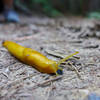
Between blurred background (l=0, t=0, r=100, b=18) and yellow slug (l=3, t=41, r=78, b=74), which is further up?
yellow slug (l=3, t=41, r=78, b=74)

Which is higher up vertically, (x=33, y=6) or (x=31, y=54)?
(x=31, y=54)

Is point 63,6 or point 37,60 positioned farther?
point 63,6

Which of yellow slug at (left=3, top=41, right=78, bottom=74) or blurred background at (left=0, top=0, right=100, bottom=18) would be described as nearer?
yellow slug at (left=3, top=41, right=78, bottom=74)

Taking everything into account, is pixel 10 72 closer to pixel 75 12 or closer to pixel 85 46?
pixel 85 46

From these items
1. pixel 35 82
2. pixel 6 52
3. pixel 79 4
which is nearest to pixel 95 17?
pixel 79 4

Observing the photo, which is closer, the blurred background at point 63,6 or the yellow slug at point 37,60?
the yellow slug at point 37,60

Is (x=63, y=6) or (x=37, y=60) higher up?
(x=37, y=60)

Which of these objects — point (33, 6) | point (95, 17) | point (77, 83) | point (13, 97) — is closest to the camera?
point (13, 97)

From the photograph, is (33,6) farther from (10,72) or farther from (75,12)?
(10,72)

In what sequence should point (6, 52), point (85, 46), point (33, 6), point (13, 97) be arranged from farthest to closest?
point (33, 6)
point (85, 46)
point (6, 52)
point (13, 97)

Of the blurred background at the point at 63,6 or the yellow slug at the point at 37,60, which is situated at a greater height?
the yellow slug at the point at 37,60

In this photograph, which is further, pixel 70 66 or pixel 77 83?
pixel 70 66
